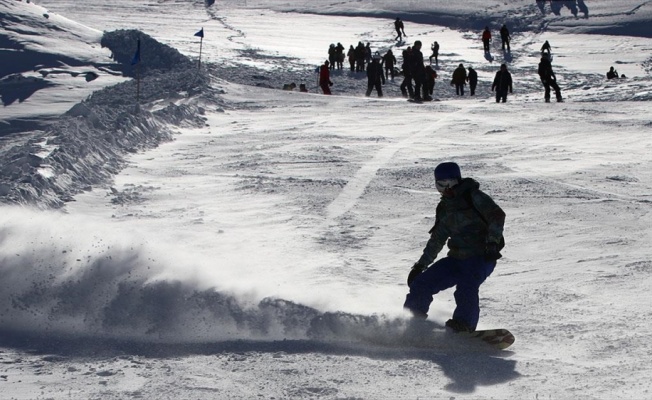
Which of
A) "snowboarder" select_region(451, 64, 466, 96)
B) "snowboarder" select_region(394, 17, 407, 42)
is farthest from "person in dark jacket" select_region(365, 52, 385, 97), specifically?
"snowboarder" select_region(394, 17, 407, 42)

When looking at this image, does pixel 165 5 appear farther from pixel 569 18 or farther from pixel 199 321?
pixel 199 321

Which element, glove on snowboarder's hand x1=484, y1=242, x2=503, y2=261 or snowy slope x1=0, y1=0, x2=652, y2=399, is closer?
snowy slope x1=0, y1=0, x2=652, y2=399

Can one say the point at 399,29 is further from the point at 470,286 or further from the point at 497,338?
the point at 497,338

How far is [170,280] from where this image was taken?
736 centimetres

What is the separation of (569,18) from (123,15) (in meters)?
23.6

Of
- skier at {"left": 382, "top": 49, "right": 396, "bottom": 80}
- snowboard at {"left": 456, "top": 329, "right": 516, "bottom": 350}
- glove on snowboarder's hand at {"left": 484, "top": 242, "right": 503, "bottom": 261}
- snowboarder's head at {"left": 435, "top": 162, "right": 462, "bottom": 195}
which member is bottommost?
skier at {"left": 382, "top": 49, "right": 396, "bottom": 80}

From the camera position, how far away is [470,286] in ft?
22.1

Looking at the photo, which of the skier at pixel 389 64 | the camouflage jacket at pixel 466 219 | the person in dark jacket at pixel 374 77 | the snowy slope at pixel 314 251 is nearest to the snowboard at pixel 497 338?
the snowy slope at pixel 314 251

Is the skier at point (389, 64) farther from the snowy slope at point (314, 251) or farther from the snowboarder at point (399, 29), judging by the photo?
the snowboarder at point (399, 29)

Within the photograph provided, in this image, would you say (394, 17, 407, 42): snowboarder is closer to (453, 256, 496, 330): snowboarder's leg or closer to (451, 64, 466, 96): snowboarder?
(451, 64, 466, 96): snowboarder

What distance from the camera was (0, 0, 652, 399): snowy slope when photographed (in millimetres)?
6156

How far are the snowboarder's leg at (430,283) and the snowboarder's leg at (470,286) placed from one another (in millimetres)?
67

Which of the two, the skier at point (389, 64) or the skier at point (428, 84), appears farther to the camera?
the skier at point (389, 64)

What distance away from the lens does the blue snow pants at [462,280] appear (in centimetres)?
672
